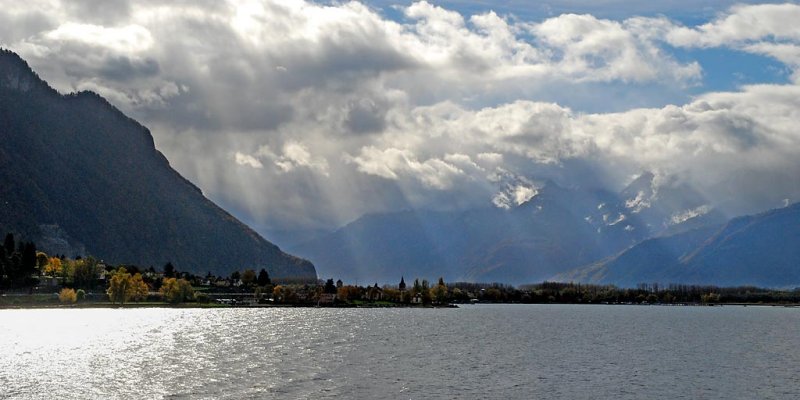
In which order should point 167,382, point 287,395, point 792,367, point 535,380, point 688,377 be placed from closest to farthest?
point 287,395 → point 167,382 → point 535,380 → point 688,377 → point 792,367

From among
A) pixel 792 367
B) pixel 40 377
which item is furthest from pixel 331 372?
pixel 792 367

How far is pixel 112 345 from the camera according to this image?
617ft

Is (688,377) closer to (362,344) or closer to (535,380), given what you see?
(535,380)

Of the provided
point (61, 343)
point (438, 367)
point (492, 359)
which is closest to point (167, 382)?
point (438, 367)

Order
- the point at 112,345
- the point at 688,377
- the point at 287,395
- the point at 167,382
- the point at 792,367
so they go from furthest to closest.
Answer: the point at 112,345, the point at 792,367, the point at 688,377, the point at 167,382, the point at 287,395

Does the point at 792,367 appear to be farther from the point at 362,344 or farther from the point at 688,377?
the point at 362,344

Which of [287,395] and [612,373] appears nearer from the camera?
[287,395]

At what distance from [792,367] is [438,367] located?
63.5 meters

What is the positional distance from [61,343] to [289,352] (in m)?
53.4

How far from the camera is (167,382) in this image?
407 feet

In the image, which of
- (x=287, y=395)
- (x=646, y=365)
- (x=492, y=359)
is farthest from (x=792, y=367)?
(x=287, y=395)

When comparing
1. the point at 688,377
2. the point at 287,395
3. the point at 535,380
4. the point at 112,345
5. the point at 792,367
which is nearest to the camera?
the point at 287,395

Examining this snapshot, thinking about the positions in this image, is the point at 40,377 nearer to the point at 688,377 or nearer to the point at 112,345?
the point at 112,345

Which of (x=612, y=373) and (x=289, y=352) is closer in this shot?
(x=612, y=373)
